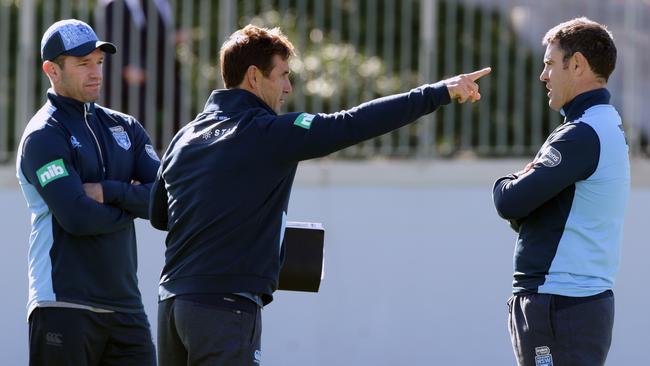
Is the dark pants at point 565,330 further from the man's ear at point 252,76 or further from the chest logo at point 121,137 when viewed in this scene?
the chest logo at point 121,137

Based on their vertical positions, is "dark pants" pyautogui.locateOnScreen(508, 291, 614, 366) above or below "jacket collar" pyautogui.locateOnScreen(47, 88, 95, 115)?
below

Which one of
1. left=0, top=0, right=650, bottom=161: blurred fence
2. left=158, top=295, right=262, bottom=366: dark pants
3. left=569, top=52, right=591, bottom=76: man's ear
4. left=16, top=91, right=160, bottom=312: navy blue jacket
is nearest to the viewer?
left=158, top=295, right=262, bottom=366: dark pants

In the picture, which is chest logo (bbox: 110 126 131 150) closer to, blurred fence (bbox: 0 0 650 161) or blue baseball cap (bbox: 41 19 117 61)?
blue baseball cap (bbox: 41 19 117 61)

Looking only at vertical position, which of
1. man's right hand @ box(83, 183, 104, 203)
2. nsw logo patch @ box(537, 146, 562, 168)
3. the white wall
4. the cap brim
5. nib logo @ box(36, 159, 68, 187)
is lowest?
the white wall

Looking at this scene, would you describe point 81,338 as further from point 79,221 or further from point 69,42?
point 69,42

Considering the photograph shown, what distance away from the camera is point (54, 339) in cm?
431

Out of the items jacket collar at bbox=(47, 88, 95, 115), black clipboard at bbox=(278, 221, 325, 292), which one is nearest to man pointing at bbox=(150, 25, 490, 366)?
black clipboard at bbox=(278, 221, 325, 292)

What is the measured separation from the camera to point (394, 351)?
6684 mm

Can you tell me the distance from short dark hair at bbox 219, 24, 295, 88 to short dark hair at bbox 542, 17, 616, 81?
948 mm

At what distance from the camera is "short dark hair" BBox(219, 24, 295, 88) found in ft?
12.8

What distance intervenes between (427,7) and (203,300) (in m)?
3.42

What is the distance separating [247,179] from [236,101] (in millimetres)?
278

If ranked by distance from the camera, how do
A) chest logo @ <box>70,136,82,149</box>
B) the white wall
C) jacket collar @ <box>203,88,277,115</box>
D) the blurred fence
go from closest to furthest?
jacket collar @ <box>203,88,277,115</box> < chest logo @ <box>70,136,82,149</box> < the white wall < the blurred fence

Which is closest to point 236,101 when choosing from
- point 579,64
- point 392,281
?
point 579,64
